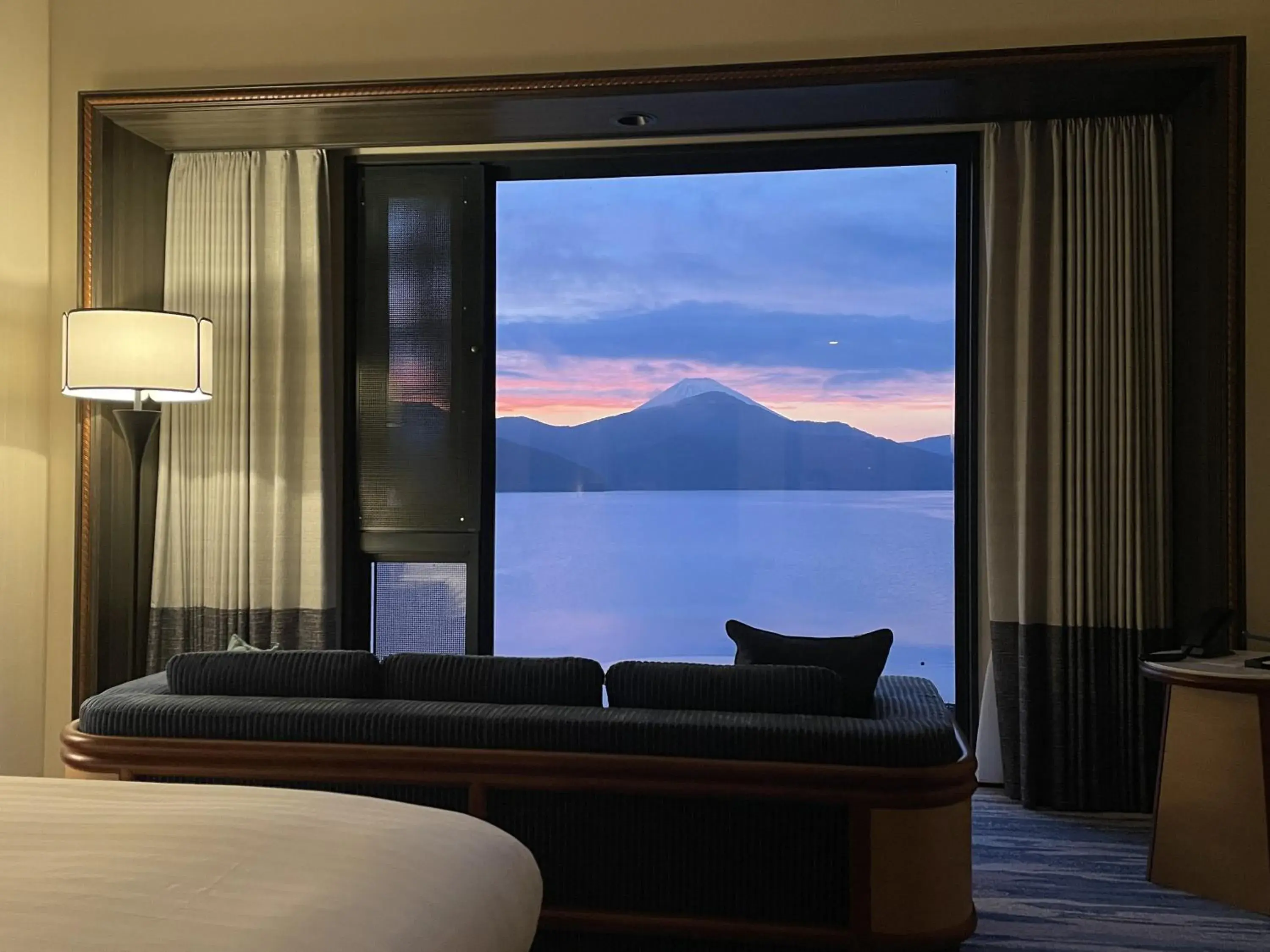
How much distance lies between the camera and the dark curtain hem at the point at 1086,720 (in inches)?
170

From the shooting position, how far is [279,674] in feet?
9.43

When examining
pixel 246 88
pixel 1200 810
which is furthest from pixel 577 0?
pixel 1200 810

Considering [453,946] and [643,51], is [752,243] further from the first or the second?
[453,946]

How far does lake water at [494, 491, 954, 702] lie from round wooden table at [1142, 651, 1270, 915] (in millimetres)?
1459

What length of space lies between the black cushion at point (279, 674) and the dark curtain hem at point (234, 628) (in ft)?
6.80

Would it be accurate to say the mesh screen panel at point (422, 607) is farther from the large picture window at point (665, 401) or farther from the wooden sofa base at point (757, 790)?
the wooden sofa base at point (757, 790)

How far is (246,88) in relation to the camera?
13.7 ft

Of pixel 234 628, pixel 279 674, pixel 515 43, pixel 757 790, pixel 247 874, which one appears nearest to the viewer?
pixel 247 874

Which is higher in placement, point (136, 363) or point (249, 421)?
point (136, 363)

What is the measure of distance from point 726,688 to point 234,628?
2990 millimetres

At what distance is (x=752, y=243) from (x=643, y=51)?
1.28 metres

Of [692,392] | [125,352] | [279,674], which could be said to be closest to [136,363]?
[125,352]

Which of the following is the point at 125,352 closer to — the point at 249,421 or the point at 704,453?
the point at 249,421

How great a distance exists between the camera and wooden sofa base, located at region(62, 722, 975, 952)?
2.54 metres
